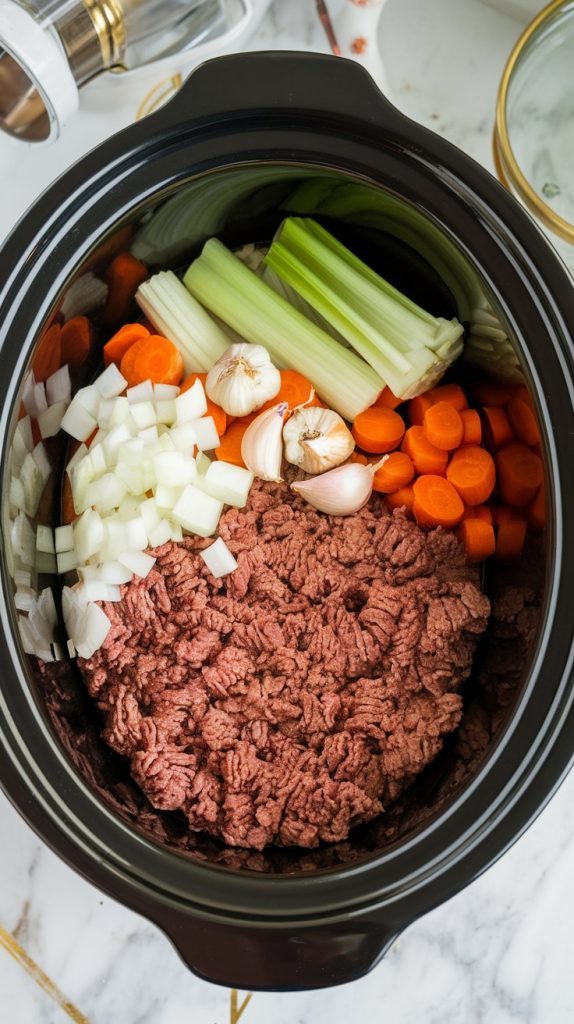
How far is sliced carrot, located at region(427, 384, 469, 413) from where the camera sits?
1.39 m

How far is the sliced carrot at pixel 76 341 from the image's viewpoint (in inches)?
52.2

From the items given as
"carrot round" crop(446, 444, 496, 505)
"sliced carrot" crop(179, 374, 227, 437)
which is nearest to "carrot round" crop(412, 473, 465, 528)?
"carrot round" crop(446, 444, 496, 505)

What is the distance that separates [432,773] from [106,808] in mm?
456

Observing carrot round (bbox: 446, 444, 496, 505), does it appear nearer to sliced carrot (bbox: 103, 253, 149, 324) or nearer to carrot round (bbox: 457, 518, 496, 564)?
carrot round (bbox: 457, 518, 496, 564)

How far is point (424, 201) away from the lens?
1182 millimetres

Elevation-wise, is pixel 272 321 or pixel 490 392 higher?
pixel 272 321

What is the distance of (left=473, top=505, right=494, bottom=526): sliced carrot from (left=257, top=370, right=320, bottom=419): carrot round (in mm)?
302

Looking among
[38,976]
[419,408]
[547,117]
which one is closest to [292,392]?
[419,408]

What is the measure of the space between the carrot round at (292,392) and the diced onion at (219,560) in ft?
0.78

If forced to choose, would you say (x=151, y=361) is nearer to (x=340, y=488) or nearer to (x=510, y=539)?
(x=340, y=488)

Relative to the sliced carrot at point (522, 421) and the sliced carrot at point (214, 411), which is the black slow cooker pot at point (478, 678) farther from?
the sliced carrot at point (214, 411)

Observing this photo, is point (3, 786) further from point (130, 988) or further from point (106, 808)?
point (130, 988)

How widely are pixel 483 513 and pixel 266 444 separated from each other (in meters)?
0.35

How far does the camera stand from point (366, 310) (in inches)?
55.6
